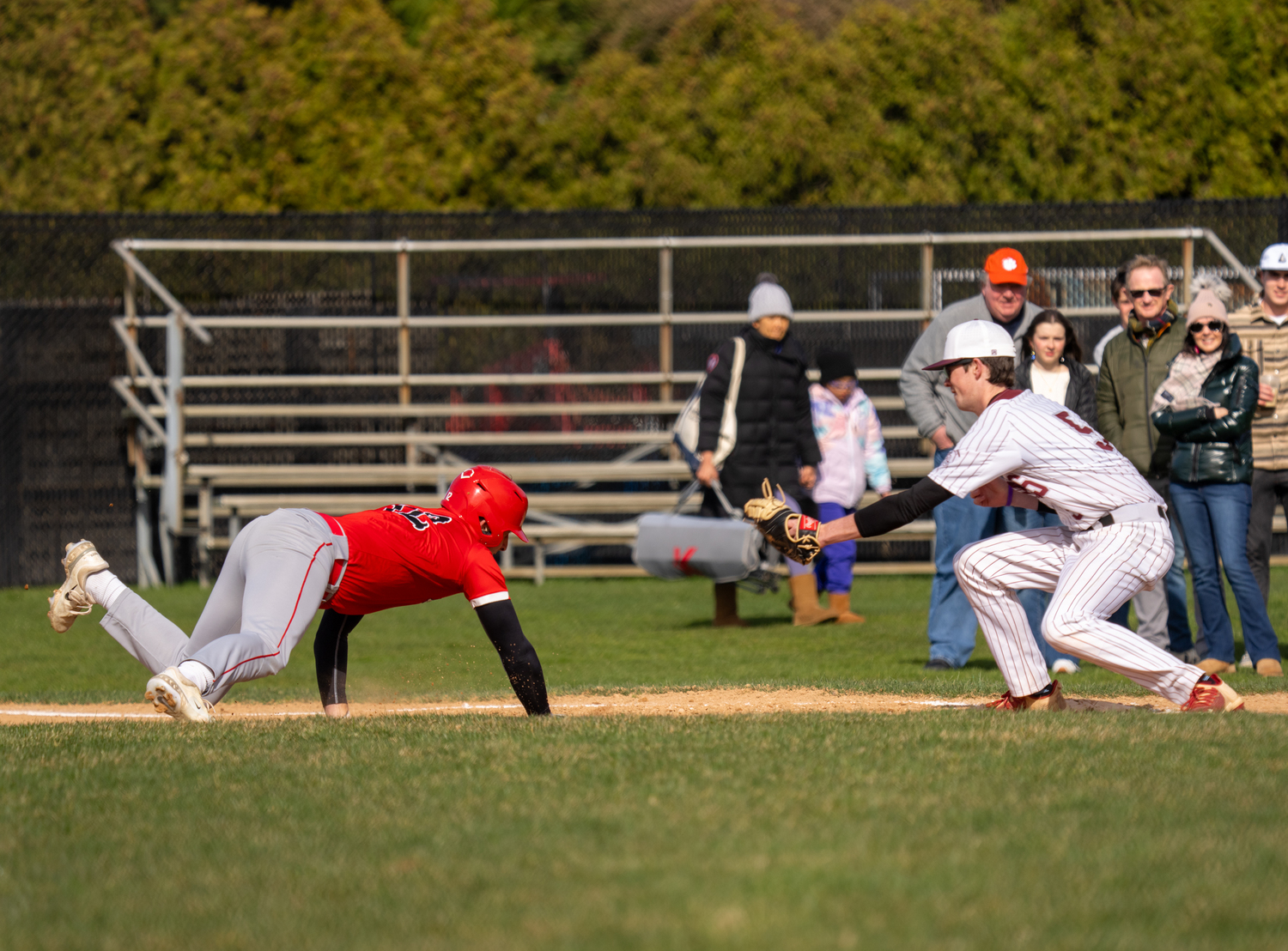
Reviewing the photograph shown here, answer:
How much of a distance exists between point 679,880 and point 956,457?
2.93m

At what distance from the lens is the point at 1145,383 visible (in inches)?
348

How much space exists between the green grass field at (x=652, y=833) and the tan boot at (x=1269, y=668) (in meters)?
2.54

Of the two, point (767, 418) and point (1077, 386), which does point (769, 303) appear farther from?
point (1077, 386)

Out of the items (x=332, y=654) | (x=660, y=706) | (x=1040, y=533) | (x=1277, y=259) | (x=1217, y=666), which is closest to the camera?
(x=1040, y=533)

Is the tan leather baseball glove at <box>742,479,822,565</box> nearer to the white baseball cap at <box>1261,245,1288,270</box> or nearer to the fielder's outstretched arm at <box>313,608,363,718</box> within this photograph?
the fielder's outstretched arm at <box>313,608,363,718</box>

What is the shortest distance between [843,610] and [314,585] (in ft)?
20.4

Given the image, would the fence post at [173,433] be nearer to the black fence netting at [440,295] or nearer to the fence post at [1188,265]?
the black fence netting at [440,295]

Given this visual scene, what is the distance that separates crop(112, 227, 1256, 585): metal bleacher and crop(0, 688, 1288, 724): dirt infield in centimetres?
606

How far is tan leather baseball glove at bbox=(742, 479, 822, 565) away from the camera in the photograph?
6.37 meters

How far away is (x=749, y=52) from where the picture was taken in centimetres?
2406

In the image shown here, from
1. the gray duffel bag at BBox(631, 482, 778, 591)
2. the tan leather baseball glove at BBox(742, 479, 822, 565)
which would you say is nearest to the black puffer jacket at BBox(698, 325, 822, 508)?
the gray duffel bag at BBox(631, 482, 778, 591)

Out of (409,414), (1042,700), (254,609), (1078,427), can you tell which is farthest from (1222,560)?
(409,414)

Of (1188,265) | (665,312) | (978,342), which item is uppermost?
(1188,265)

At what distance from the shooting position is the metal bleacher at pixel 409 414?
14.4 m
